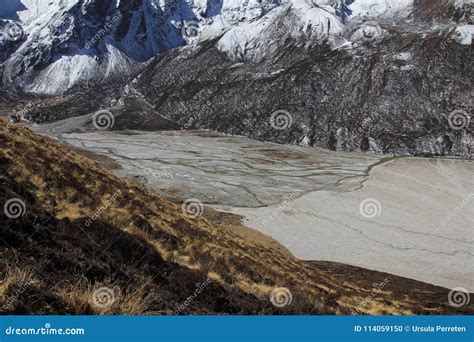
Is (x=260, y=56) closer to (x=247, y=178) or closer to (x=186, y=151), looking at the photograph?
(x=186, y=151)

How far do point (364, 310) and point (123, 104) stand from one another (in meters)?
157

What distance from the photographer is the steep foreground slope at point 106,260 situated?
8.74 metres

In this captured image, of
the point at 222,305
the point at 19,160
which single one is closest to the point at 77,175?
the point at 19,160
